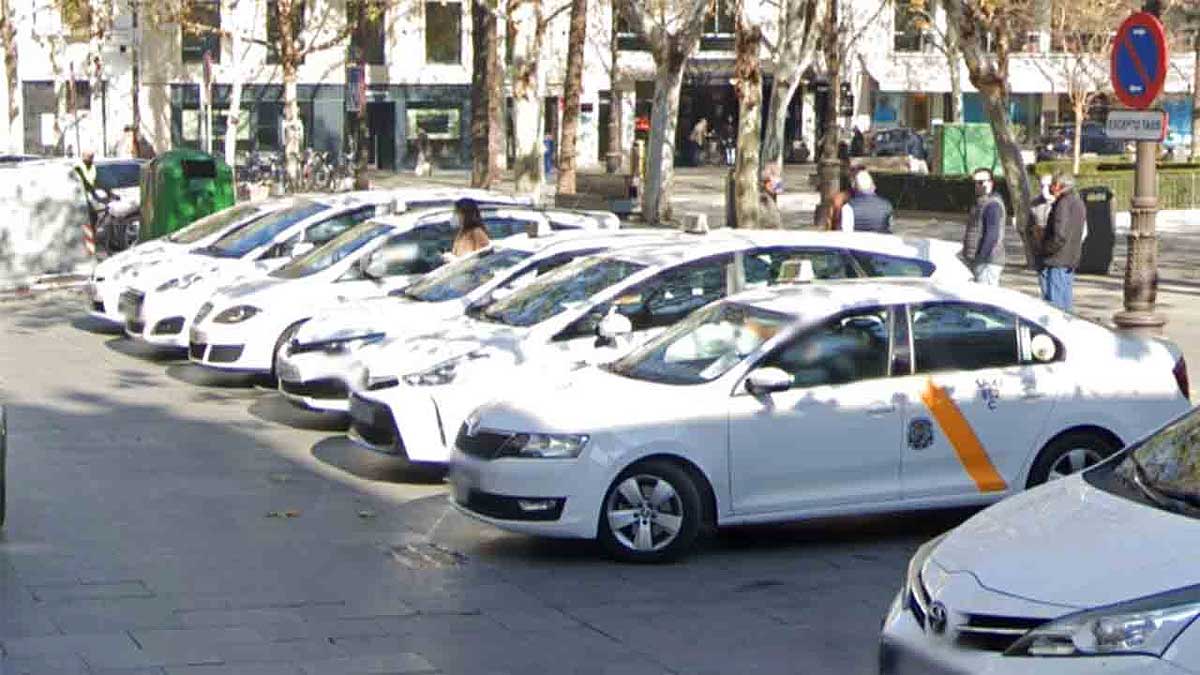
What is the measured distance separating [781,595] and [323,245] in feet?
31.9

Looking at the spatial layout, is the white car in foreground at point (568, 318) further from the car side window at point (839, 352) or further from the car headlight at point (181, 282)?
the car headlight at point (181, 282)

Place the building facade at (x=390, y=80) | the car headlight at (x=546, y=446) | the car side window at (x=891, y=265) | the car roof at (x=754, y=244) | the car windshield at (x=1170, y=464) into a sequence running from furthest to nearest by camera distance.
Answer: the building facade at (x=390, y=80) → the car side window at (x=891, y=265) → the car roof at (x=754, y=244) → the car headlight at (x=546, y=446) → the car windshield at (x=1170, y=464)

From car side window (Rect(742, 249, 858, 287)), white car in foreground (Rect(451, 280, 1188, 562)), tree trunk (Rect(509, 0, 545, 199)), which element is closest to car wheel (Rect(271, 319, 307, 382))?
car side window (Rect(742, 249, 858, 287))

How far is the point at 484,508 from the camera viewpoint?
11289 mm

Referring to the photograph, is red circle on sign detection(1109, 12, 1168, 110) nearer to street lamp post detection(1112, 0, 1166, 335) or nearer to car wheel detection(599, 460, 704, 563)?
street lamp post detection(1112, 0, 1166, 335)

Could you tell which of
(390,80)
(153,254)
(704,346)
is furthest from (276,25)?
(704,346)

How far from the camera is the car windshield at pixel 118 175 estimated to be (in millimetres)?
34656

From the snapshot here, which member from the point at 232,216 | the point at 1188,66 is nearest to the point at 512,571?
the point at 232,216

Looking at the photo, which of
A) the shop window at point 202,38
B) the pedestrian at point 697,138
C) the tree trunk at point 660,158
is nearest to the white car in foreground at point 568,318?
the tree trunk at point 660,158

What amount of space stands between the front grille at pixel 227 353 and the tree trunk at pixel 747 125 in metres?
11.5

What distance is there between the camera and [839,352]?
11531mm

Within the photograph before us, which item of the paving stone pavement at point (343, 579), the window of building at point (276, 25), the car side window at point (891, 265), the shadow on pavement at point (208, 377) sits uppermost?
the window of building at point (276, 25)

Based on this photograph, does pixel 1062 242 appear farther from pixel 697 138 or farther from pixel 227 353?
pixel 697 138

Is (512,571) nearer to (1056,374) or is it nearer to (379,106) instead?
(1056,374)
